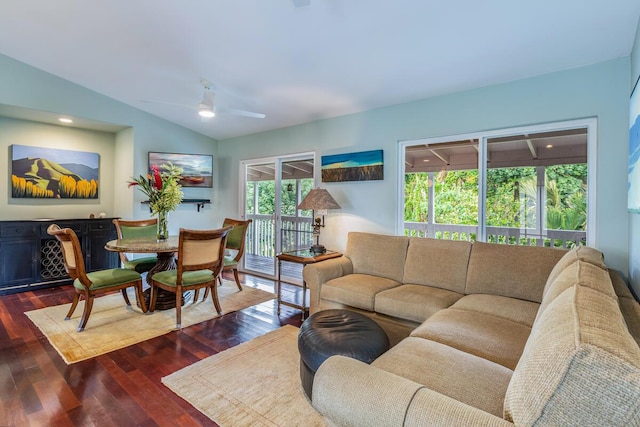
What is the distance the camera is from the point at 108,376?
2279mm

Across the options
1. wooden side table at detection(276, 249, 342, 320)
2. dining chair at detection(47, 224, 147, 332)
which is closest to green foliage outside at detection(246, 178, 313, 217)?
wooden side table at detection(276, 249, 342, 320)

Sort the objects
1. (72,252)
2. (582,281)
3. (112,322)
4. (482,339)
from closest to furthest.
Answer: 1. (582,281)
2. (482,339)
3. (72,252)
4. (112,322)

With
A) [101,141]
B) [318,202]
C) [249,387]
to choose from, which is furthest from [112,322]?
[101,141]

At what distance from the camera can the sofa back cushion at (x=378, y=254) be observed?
3271mm

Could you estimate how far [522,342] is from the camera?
5.86 ft

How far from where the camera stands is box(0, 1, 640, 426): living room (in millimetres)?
2553

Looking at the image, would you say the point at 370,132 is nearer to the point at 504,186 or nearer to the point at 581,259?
the point at 504,186

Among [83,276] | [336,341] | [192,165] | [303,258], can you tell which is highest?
[192,165]

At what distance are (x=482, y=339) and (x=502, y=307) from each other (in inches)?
25.1

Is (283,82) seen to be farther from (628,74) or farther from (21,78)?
(21,78)

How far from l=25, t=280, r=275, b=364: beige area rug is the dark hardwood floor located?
0.10 m

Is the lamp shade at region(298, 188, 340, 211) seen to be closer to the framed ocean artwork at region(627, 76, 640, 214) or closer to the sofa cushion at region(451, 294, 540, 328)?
the sofa cushion at region(451, 294, 540, 328)

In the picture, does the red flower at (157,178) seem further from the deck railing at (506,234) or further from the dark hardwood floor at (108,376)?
the deck railing at (506,234)

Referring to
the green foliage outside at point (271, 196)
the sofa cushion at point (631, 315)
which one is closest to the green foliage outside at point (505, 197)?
the sofa cushion at point (631, 315)
